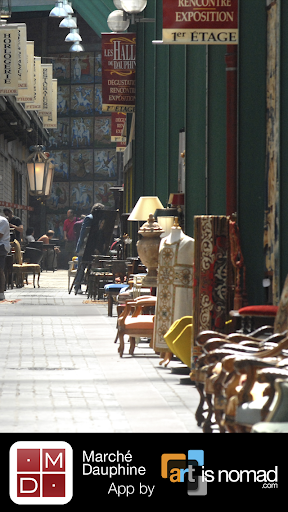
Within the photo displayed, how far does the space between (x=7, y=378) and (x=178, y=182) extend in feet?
17.7

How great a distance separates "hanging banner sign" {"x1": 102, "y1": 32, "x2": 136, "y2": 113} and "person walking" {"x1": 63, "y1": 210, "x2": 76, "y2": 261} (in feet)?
43.4

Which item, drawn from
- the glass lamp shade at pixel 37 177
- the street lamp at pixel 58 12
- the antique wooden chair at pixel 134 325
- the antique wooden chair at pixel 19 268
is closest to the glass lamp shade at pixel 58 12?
the street lamp at pixel 58 12

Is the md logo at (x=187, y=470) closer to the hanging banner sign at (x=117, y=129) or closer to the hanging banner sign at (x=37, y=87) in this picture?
the hanging banner sign at (x=37, y=87)

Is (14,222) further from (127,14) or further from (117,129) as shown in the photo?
(127,14)

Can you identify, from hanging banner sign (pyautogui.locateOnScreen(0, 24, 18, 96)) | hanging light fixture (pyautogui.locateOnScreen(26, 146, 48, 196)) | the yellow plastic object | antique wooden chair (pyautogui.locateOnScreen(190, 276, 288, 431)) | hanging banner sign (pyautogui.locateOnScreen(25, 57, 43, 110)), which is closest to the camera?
antique wooden chair (pyautogui.locateOnScreen(190, 276, 288, 431))

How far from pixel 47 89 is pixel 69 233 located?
8.33 meters

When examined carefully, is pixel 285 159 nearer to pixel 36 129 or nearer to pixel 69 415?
pixel 69 415

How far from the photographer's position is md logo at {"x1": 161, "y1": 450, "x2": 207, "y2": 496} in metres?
3.43

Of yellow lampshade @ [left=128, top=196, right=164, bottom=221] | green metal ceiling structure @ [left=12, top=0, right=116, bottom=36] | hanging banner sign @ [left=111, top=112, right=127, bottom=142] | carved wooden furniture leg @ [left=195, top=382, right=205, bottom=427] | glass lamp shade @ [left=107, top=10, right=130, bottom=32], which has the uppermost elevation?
green metal ceiling structure @ [left=12, top=0, right=116, bottom=36]

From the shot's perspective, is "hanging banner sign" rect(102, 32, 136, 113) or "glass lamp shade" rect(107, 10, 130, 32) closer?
"glass lamp shade" rect(107, 10, 130, 32)

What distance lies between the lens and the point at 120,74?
18172 mm

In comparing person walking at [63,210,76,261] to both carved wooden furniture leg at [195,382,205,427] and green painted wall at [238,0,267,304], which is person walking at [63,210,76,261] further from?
carved wooden furniture leg at [195,382,205,427]

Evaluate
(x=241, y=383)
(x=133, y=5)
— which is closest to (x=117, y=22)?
(x=133, y=5)

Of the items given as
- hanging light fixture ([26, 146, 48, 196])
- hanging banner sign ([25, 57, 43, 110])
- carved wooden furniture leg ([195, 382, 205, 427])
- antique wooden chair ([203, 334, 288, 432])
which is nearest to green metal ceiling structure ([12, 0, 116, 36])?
hanging banner sign ([25, 57, 43, 110])
